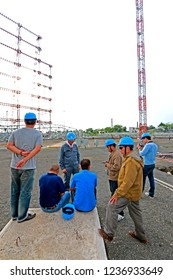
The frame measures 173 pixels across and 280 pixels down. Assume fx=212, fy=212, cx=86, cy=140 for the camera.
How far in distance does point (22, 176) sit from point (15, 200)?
455 mm

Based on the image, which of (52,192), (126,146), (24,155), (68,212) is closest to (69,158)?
(52,192)

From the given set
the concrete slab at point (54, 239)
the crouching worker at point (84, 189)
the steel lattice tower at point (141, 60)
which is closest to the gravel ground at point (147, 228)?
the concrete slab at point (54, 239)

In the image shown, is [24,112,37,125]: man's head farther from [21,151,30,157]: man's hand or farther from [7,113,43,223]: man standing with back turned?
[21,151,30,157]: man's hand

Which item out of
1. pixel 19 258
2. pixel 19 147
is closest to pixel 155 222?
pixel 19 258

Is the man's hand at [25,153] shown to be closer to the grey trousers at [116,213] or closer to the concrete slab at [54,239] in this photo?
the concrete slab at [54,239]

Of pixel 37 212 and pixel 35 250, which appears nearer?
pixel 35 250

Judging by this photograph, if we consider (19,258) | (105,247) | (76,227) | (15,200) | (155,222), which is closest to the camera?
(19,258)

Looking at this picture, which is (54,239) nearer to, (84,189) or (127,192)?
(84,189)

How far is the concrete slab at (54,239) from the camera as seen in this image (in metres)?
2.49

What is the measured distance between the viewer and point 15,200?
11.0 ft

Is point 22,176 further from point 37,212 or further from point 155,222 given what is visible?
point 155,222

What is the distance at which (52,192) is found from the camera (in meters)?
3.47

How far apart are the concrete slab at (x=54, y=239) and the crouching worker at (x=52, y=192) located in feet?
0.57

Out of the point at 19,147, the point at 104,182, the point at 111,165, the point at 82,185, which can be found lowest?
the point at 104,182
